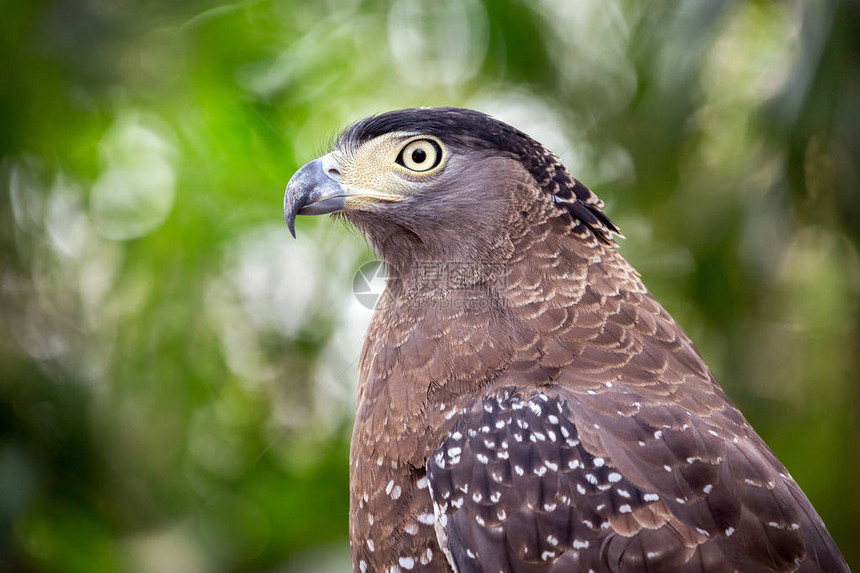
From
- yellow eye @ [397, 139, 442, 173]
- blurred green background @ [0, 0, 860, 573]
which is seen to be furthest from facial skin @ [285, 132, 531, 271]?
blurred green background @ [0, 0, 860, 573]

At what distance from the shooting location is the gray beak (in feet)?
9.55

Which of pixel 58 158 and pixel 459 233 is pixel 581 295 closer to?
pixel 459 233

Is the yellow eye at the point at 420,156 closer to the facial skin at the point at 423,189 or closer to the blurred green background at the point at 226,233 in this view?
the facial skin at the point at 423,189

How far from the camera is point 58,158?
625 cm

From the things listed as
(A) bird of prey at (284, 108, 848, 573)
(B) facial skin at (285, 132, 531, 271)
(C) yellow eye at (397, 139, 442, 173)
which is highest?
(C) yellow eye at (397, 139, 442, 173)

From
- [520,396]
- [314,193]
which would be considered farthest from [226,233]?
[520,396]

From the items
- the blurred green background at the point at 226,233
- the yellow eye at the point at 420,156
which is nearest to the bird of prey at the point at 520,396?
the yellow eye at the point at 420,156

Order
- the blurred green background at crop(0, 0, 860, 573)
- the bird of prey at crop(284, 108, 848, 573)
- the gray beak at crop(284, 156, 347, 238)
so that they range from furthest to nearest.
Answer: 1. the blurred green background at crop(0, 0, 860, 573)
2. the gray beak at crop(284, 156, 347, 238)
3. the bird of prey at crop(284, 108, 848, 573)

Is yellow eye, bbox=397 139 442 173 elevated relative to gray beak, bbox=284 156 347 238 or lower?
elevated

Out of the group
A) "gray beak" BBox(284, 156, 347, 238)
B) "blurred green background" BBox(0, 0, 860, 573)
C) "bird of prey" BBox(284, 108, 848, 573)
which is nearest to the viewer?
"bird of prey" BBox(284, 108, 848, 573)

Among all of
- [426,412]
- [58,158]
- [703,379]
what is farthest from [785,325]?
[58,158]

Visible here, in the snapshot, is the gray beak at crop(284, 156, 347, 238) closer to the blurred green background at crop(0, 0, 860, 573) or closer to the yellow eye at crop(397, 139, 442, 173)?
the yellow eye at crop(397, 139, 442, 173)

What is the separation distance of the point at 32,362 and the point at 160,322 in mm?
1077

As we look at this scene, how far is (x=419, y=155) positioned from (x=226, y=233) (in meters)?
3.51
